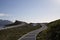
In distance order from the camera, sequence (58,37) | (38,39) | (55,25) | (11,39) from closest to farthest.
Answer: (58,37)
(55,25)
(38,39)
(11,39)

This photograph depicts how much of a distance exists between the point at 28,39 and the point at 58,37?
48.6ft

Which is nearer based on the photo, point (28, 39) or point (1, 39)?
point (28, 39)

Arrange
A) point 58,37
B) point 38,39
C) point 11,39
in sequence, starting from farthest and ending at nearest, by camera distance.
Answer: point 11,39 → point 38,39 → point 58,37

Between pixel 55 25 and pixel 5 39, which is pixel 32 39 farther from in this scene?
pixel 55 25

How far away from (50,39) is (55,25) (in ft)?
7.20

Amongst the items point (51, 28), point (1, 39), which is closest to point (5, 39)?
point (1, 39)

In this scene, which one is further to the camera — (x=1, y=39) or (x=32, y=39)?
(x=1, y=39)

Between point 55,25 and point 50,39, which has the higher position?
point 55,25

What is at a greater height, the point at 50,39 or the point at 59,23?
the point at 59,23

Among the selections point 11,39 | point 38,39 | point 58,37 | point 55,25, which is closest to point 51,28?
point 55,25

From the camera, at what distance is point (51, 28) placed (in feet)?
87.2

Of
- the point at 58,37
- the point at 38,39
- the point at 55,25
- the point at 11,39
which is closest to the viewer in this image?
the point at 58,37

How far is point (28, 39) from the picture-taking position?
38.8 m

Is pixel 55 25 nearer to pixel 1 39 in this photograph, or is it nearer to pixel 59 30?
pixel 59 30
